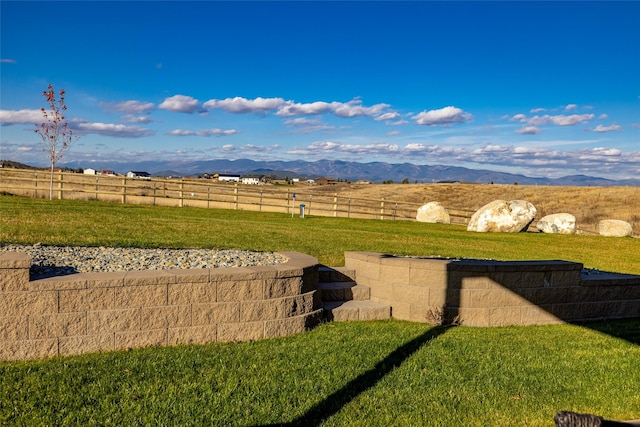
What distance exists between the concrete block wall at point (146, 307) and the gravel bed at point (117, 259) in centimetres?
48

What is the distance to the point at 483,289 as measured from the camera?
24.4ft

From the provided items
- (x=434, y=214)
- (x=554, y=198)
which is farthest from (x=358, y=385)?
(x=554, y=198)

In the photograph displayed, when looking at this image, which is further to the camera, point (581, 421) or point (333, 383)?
point (333, 383)

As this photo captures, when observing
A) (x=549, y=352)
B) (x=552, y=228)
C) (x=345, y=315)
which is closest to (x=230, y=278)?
(x=345, y=315)

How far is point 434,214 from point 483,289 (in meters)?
20.1

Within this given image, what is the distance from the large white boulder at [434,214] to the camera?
2700cm

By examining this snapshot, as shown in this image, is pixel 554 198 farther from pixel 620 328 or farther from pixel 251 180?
pixel 251 180

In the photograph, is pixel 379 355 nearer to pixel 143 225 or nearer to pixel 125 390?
pixel 125 390

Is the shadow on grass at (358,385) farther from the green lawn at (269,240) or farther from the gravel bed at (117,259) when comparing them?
the green lawn at (269,240)

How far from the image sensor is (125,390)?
4.48 metres

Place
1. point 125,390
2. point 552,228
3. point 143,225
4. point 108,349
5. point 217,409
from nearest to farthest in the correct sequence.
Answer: point 217,409, point 125,390, point 108,349, point 143,225, point 552,228

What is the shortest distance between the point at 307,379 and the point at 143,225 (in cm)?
1001

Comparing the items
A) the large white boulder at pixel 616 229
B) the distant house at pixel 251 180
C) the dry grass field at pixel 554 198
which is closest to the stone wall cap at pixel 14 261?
the large white boulder at pixel 616 229

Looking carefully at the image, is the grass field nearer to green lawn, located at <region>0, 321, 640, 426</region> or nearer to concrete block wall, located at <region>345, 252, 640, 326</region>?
green lawn, located at <region>0, 321, 640, 426</region>
